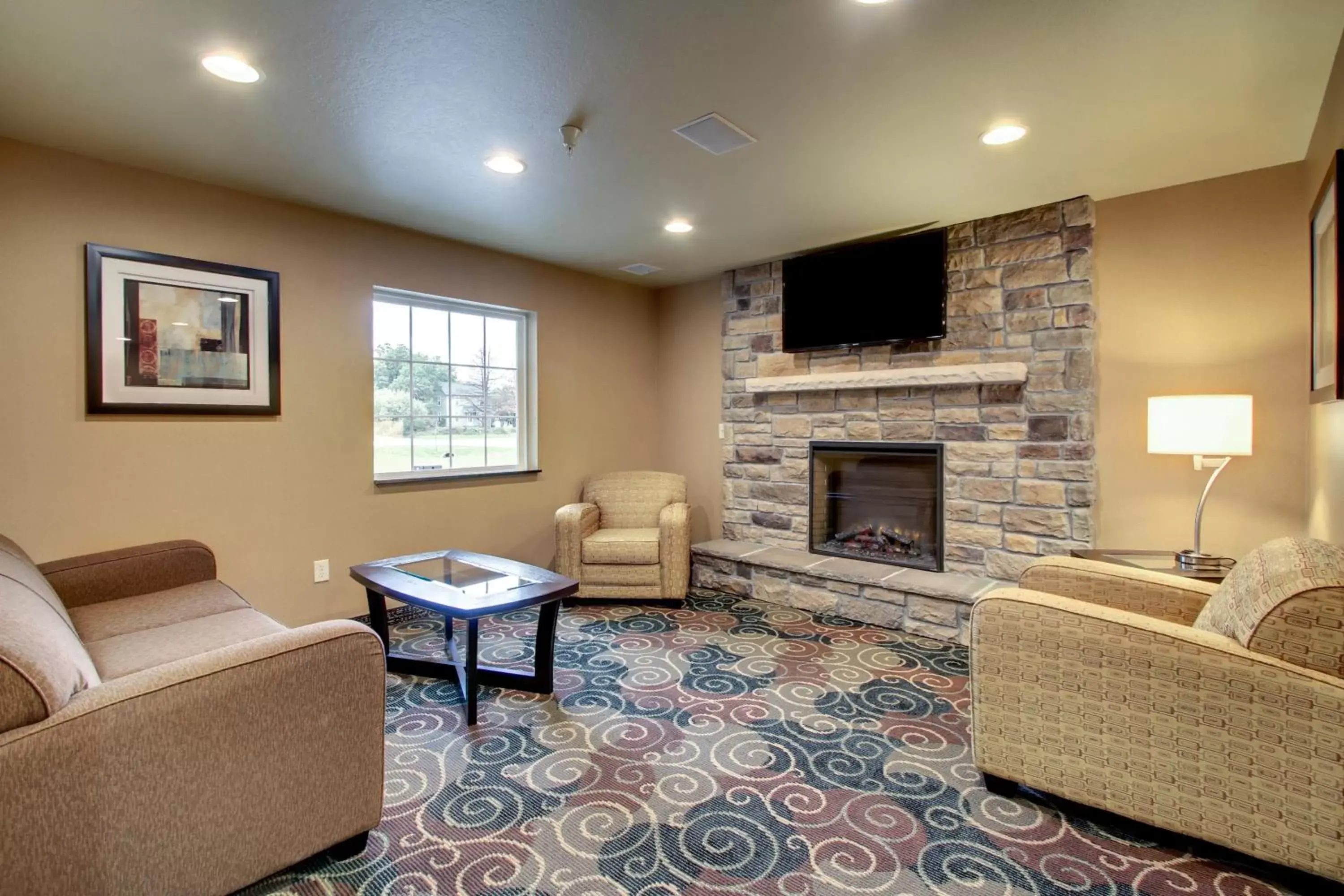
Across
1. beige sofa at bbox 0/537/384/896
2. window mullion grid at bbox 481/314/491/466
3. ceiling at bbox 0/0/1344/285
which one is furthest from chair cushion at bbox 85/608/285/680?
window mullion grid at bbox 481/314/491/466

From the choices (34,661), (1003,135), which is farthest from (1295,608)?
(34,661)

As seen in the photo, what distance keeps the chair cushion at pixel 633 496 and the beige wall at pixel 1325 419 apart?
3.24 m

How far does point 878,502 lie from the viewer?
14.0 feet

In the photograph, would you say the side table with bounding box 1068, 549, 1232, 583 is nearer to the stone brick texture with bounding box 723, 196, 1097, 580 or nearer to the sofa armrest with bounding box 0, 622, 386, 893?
the stone brick texture with bounding box 723, 196, 1097, 580

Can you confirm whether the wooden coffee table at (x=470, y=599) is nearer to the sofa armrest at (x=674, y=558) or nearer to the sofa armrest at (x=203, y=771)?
the sofa armrest at (x=203, y=771)

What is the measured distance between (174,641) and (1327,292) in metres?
3.98

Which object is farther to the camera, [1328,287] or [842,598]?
[842,598]

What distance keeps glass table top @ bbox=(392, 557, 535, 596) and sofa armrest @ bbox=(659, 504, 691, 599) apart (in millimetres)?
1324

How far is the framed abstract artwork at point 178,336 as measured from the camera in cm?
273

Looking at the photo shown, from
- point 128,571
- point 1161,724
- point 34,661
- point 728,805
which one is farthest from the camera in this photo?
point 128,571

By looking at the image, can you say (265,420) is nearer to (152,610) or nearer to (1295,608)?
(152,610)

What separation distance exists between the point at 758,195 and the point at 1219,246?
7.14ft

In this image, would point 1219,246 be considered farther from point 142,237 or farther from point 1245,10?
point 142,237

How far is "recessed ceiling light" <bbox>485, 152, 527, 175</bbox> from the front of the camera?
2.69 meters
